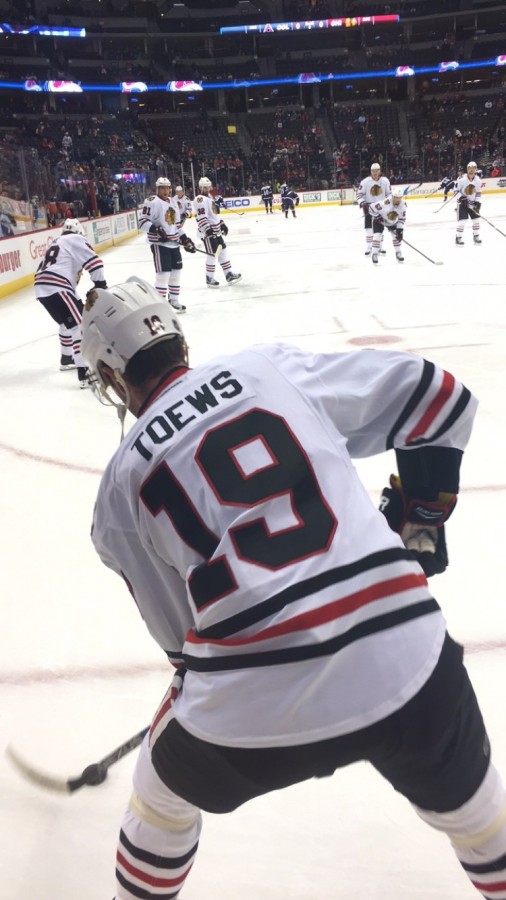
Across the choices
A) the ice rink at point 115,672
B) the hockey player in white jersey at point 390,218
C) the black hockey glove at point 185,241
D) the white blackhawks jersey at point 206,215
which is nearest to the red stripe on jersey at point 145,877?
the ice rink at point 115,672

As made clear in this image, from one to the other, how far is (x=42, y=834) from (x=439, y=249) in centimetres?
1251

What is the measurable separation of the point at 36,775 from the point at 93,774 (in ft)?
0.63

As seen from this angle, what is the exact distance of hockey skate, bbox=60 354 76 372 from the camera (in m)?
6.44

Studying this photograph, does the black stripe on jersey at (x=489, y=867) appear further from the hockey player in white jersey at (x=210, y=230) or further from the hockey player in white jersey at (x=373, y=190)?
the hockey player in white jersey at (x=373, y=190)

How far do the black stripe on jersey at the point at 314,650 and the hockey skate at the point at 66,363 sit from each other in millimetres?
5741

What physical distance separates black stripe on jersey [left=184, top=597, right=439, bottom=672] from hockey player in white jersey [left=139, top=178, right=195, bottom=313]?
7.96 m

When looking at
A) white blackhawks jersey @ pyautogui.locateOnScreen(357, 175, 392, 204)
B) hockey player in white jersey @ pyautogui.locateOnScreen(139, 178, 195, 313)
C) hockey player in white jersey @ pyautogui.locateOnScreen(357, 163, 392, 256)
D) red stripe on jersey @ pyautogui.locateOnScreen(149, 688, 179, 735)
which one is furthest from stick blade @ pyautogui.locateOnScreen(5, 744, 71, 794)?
white blackhawks jersey @ pyautogui.locateOnScreen(357, 175, 392, 204)

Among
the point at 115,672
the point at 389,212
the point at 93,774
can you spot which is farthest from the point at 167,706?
the point at 389,212

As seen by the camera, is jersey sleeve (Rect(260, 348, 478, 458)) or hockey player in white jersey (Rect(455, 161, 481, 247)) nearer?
jersey sleeve (Rect(260, 348, 478, 458))

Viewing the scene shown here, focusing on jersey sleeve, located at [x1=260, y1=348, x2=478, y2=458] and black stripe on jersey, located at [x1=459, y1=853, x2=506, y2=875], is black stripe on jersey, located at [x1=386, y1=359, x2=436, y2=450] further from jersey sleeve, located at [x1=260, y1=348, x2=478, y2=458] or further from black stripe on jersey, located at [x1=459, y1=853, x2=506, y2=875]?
black stripe on jersey, located at [x1=459, y1=853, x2=506, y2=875]

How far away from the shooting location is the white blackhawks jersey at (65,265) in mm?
5879

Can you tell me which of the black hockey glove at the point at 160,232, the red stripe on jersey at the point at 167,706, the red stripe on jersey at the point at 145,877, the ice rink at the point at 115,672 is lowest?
the ice rink at the point at 115,672

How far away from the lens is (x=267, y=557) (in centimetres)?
100

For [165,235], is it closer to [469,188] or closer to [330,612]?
[469,188]
